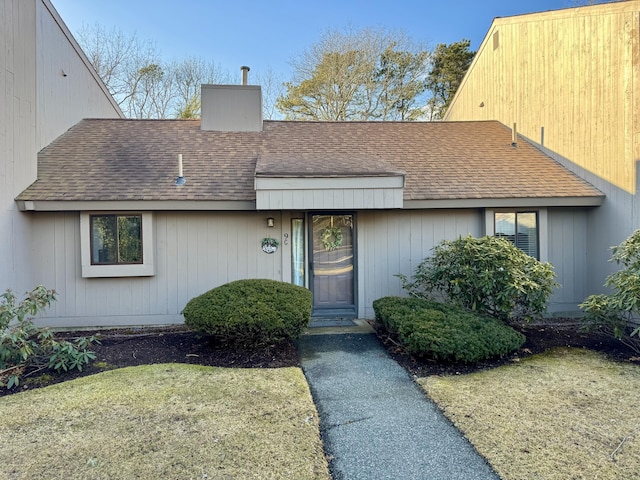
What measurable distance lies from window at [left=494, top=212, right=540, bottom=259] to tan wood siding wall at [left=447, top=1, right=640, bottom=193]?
1.46 m

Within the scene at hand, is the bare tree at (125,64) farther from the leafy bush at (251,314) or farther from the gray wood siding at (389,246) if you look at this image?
the leafy bush at (251,314)

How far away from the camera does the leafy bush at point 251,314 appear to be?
510 cm

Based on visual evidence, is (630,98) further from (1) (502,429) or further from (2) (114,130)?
(2) (114,130)

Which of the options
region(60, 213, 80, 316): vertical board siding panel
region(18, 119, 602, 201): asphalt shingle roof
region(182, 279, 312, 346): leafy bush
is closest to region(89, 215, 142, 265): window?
region(60, 213, 80, 316): vertical board siding panel

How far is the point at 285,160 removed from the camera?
7.76m

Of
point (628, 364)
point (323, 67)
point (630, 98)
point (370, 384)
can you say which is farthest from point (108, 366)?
point (323, 67)

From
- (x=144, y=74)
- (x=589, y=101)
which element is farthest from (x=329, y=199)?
(x=144, y=74)

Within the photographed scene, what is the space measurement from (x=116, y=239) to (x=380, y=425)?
562 cm

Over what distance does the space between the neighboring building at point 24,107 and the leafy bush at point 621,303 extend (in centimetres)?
876

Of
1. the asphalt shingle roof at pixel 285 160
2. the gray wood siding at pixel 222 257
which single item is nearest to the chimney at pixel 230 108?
the asphalt shingle roof at pixel 285 160

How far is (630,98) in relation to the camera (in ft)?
21.1

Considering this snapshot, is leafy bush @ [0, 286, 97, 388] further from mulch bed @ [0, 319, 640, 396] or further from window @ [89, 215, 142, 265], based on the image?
window @ [89, 215, 142, 265]

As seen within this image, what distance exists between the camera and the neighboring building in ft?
20.1

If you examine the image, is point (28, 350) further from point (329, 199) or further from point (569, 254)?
point (569, 254)
